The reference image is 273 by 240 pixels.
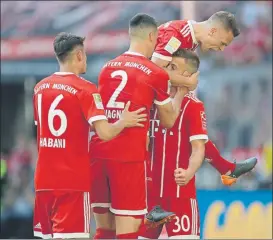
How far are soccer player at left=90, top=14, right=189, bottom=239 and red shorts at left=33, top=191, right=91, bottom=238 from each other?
24 cm

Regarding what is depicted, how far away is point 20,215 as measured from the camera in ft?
54.1

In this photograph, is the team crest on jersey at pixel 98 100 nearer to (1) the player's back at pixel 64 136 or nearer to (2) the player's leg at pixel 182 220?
(1) the player's back at pixel 64 136

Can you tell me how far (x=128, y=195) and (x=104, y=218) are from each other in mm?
385

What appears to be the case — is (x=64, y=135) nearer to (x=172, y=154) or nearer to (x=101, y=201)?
(x=101, y=201)

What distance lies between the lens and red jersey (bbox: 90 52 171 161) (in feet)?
26.0

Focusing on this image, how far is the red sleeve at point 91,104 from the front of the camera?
773 cm

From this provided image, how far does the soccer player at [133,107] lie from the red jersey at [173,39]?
0.23 meters

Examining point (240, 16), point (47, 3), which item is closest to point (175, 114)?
point (47, 3)

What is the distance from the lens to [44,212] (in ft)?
26.2

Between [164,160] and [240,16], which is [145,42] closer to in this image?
[164,160]

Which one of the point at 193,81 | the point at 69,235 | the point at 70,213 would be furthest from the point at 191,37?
the point at 69,235

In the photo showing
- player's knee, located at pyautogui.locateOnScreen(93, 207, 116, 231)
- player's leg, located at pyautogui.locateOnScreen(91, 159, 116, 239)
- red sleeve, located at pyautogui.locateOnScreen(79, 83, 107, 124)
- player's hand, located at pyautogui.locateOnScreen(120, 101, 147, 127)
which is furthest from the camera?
player's knee, located at pyautogui.locateOnScreen(93, 207, 116, 231)

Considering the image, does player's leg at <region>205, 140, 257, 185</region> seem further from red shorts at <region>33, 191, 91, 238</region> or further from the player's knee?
red shorts at <region>33, 191, 91, 238</region>

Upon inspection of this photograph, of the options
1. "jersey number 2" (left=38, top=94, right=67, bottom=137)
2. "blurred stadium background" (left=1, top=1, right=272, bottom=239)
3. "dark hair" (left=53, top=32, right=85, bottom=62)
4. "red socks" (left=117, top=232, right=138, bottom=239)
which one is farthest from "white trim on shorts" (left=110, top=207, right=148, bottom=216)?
"blurred stadium background" (left=1, top=1, right=272, bottom=239)
